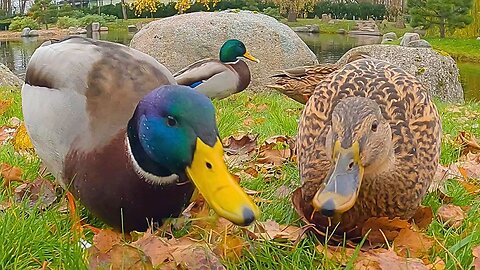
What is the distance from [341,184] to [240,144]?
55.9 inches

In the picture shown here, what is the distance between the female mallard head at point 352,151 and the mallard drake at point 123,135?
0.19 metres

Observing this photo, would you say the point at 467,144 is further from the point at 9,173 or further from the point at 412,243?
the point at 9,173

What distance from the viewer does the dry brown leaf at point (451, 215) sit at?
186 centimetres

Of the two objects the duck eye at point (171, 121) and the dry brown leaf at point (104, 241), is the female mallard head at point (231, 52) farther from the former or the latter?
the duck eye at point (171, 121)

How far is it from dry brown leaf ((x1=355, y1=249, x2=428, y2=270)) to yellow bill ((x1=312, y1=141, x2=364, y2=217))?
175 mm

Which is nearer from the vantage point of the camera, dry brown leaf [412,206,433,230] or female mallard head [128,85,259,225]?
female mallard head [128,85,259,225]

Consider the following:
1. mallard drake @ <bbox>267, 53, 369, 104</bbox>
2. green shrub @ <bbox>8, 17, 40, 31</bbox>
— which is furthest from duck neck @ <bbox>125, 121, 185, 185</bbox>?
green shrub @ <bbox>8, 17, 40, 31</bbox>

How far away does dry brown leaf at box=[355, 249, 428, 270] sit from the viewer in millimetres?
1453

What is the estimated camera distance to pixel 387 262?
1.47 metres

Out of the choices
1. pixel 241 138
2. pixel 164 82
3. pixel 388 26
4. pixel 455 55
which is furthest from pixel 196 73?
pixel 388 26

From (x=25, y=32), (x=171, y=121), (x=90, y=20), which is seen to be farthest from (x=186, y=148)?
(x=90, y=20)

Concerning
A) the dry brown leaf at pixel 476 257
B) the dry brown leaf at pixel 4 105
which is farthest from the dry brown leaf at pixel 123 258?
the dry brown leaf at pixel 4 105

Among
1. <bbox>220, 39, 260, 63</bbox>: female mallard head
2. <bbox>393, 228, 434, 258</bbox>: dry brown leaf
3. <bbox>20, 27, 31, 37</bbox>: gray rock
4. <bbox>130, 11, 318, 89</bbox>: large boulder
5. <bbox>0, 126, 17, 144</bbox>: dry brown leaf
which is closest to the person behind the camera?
<bbox>393, 228, 434, 258</bbox>: dry brown leaf

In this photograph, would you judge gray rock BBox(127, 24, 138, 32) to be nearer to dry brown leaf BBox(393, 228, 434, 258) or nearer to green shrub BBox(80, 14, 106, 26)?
green shrub BBox(80, 14, 106, 26)
